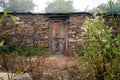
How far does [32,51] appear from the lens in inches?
452

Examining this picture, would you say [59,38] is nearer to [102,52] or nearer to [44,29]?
[44,29]

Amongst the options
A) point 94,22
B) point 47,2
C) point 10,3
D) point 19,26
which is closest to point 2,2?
point 10,3

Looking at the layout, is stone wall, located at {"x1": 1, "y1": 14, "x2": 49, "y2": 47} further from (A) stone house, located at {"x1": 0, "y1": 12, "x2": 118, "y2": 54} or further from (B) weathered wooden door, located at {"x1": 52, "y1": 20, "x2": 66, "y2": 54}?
(B) weathered wooden door, located at {"x1": 52, "y1": 20, "x2": 66, "y2": 54}

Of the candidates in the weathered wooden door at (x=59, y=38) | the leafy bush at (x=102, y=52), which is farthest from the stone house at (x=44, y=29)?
the leafy bush at (x=102, y=52)

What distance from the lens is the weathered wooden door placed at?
40.7 feet

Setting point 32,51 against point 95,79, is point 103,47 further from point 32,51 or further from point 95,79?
point 32,51

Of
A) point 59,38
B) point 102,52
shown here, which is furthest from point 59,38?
point 102,52

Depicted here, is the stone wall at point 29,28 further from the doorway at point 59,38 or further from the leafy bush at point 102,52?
the leafy bush at point 102,52

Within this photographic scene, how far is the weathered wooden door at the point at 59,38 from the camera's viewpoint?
12414 mm

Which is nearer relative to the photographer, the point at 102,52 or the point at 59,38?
the point at 102,52

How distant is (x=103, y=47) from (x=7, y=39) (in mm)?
9419

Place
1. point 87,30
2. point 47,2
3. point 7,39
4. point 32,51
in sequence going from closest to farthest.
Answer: point 87,30
point 32,51
point 7,39
point 47,2

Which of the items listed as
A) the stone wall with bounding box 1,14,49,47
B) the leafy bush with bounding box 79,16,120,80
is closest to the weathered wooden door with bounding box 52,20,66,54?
the stone wall with bounding box 1,14,49,47

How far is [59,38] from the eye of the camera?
1248 cm
